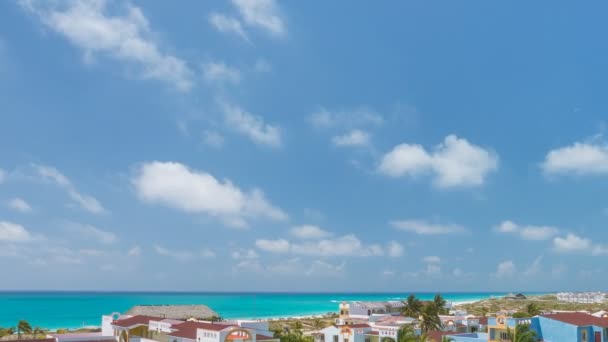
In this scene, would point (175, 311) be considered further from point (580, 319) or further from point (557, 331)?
point (580, 319)

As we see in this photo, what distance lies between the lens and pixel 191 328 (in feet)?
169

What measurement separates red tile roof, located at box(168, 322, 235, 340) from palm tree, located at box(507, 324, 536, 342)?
2348cm

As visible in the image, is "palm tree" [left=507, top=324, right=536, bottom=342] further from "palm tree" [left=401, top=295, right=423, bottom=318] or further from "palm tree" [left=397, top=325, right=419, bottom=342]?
"palm tree" [left=401, top=295, right=423, bottom=318]

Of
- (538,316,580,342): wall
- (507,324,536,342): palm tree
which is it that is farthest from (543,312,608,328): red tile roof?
(507,324,536,342): palm tree

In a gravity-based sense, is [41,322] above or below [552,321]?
below

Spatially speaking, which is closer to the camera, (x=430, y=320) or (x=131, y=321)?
(x=131, y=321)

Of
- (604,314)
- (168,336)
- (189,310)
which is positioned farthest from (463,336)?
(189,310)

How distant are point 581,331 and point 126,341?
1536 inches

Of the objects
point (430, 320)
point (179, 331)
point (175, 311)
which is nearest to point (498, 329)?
point (430, 320)

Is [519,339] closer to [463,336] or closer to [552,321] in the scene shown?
[552,321]

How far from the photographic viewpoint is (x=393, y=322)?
65.6 metres

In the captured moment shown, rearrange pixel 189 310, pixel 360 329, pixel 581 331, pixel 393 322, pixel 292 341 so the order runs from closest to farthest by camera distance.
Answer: pixel 581 331 → pixel 292 341 → pixel 360 329 → pixel 393 322 → pixel 189 310

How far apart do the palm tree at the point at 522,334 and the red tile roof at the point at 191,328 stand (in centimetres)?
2348

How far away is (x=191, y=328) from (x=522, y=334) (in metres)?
28.3
